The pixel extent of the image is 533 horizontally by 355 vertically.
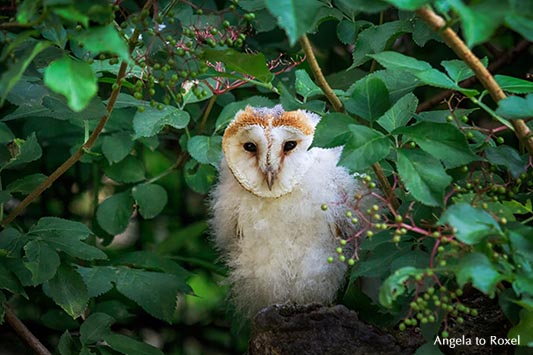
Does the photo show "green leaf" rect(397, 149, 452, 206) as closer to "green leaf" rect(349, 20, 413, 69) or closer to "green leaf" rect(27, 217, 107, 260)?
"green leaf" rect(349, 20, 413, 69)

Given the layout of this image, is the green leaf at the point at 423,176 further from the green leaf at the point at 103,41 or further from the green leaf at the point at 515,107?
the green leaf at the point at 103,41

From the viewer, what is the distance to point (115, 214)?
7.66 ft

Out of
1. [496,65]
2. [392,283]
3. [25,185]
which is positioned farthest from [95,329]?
[496,65]

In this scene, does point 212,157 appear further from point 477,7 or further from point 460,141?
point 477,7

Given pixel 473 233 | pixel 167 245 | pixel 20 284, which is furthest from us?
pixel 167 245

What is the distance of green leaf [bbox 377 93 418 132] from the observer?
5.46 ft

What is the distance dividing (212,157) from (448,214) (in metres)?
0.90

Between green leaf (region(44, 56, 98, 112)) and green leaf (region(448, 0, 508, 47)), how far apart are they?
1.62 feet

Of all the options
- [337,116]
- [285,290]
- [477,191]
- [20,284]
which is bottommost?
[285,290]

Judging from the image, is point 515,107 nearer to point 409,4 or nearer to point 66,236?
point 409,4

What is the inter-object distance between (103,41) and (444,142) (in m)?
0.59

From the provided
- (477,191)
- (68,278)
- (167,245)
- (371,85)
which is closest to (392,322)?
(477,191)

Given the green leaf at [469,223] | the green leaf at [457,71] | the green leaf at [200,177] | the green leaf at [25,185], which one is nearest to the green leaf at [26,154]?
the green leaf at [25,185]

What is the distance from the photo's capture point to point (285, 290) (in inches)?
82.3
